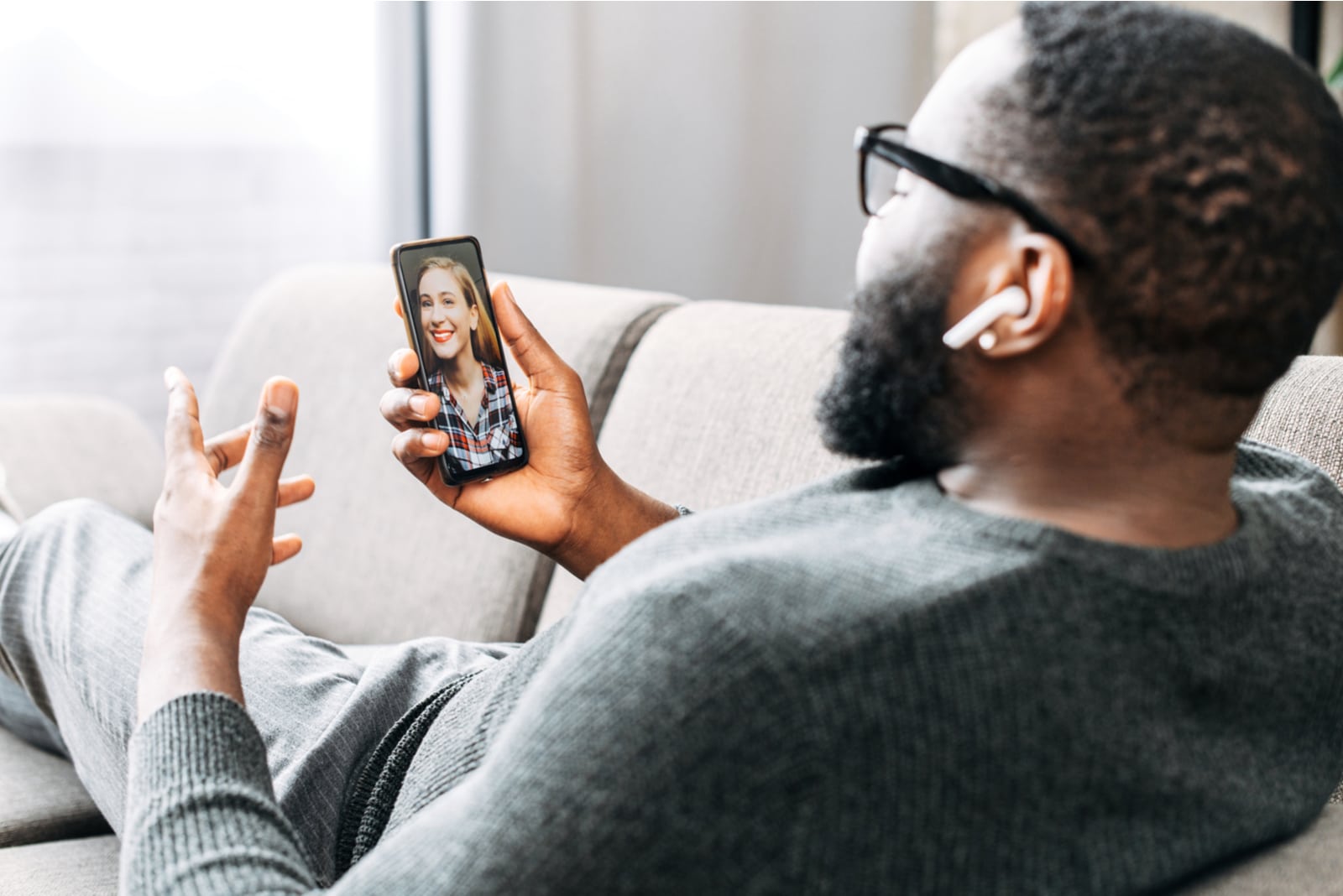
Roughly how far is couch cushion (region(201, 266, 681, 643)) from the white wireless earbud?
2.86ft

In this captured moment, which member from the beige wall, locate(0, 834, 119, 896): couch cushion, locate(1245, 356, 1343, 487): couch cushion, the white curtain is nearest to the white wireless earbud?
locate(1245, 356, 1343, 487): couch cushion

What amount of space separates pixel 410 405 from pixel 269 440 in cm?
12

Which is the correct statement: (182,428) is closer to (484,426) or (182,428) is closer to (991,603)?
(484,426)

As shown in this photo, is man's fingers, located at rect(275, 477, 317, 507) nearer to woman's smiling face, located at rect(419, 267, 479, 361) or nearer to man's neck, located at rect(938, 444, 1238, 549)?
woman's smiling face, located at rect(419, 267, 479, 361)

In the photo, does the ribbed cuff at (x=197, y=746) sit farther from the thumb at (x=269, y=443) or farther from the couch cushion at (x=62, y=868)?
the couch cushion at (x=62, y=868)

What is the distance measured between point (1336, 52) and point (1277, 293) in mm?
2452

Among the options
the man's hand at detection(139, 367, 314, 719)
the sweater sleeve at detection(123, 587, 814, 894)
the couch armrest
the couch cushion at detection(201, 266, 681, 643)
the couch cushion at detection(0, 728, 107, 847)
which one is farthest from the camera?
the couch armrest

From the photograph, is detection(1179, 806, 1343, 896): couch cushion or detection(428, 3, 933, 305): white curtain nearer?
detection(1179, 806, 1343, 896): couch cushion

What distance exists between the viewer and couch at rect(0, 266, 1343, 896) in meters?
1.15

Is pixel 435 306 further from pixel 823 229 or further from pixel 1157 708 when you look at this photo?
pixel 823 229

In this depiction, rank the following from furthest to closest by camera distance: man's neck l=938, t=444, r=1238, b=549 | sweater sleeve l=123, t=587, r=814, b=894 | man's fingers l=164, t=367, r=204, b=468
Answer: man's fingers l=164, t=367, r=204, b=468
man's neck l=938, t=444, r=1238, b=549
sweater sleeve l=123, t=587, r=814, b=894

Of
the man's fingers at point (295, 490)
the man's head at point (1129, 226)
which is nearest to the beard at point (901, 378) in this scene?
the man's head at point (1129, 226)

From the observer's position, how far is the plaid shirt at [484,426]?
3.12 ft

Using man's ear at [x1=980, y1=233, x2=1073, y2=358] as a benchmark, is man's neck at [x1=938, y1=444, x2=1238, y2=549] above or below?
below
